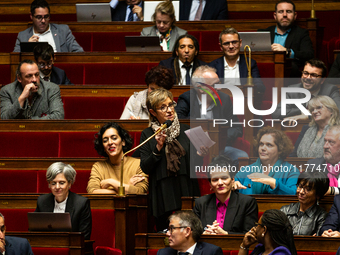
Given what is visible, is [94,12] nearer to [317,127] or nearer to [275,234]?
[317,127]

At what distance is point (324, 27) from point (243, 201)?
1.81 meters

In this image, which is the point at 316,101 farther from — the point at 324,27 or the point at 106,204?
the point at 324,27

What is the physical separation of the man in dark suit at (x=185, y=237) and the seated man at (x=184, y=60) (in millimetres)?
1199

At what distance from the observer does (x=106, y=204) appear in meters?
1.88

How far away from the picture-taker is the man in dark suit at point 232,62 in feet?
8.61

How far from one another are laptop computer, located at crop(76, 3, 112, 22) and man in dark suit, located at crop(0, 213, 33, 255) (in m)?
1.88

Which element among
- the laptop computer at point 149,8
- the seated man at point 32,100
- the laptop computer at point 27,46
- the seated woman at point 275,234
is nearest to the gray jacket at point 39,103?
the seated man at point 32,100

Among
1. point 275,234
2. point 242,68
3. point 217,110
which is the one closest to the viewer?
point 275,234

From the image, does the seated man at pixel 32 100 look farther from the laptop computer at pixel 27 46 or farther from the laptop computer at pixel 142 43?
the laptop computer at pixel 142 43

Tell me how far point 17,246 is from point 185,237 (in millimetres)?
470

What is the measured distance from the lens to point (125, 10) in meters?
3.44

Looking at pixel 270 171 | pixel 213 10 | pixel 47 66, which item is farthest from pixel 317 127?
pixel 213 10

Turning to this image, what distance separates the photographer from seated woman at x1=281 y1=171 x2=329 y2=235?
5.57 feet

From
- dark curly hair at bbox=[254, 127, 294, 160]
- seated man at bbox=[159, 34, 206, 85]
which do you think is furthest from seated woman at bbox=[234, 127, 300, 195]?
seated man at bbox=[159, 34, 206, 85]
